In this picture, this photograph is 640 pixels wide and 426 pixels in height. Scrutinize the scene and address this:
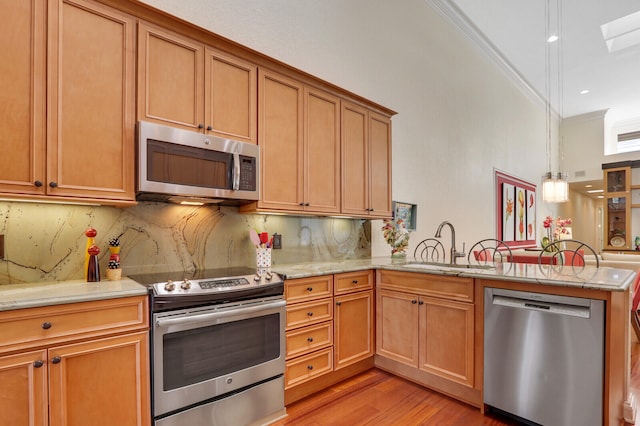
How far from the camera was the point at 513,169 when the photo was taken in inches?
268

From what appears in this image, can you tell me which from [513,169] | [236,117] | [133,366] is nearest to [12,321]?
[133,366]

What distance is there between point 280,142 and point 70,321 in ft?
5.45

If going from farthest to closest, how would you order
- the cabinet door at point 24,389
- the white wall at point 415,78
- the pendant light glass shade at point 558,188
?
1. the pendant light glass shade at point 558,188
2. the white wall at point 415,78
3. the cabinet door at point 24,389

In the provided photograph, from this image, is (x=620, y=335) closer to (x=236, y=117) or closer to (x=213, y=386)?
(x=213, y=386)

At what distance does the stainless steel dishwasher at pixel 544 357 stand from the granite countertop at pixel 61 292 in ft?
6.84

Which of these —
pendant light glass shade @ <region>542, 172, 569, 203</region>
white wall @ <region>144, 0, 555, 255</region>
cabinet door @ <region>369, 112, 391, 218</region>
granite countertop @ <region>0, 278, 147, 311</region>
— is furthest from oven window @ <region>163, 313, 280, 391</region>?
pendant light glass shade @ <region>542, 172, 569, 203</region>

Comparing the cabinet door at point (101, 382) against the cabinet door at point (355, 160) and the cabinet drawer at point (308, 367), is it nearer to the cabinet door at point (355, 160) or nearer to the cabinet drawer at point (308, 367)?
the cabinet drawer at point (308, 367)

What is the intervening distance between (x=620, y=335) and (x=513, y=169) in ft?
19.1

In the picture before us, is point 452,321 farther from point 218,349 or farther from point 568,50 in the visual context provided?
point 568,50

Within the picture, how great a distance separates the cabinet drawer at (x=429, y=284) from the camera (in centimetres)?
230

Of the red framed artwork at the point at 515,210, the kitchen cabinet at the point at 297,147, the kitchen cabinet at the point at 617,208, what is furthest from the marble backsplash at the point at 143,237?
the kitchen cabinet at the point at 617,208

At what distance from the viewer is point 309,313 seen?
2375mm

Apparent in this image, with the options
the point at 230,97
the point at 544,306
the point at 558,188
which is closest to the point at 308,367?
the point at 544,306

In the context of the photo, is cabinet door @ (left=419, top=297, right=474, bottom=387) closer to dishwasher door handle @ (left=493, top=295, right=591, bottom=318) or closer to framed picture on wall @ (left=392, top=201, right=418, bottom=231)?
dishwasher door handle @ (left=493, top=295, right=591, bottom=318)
